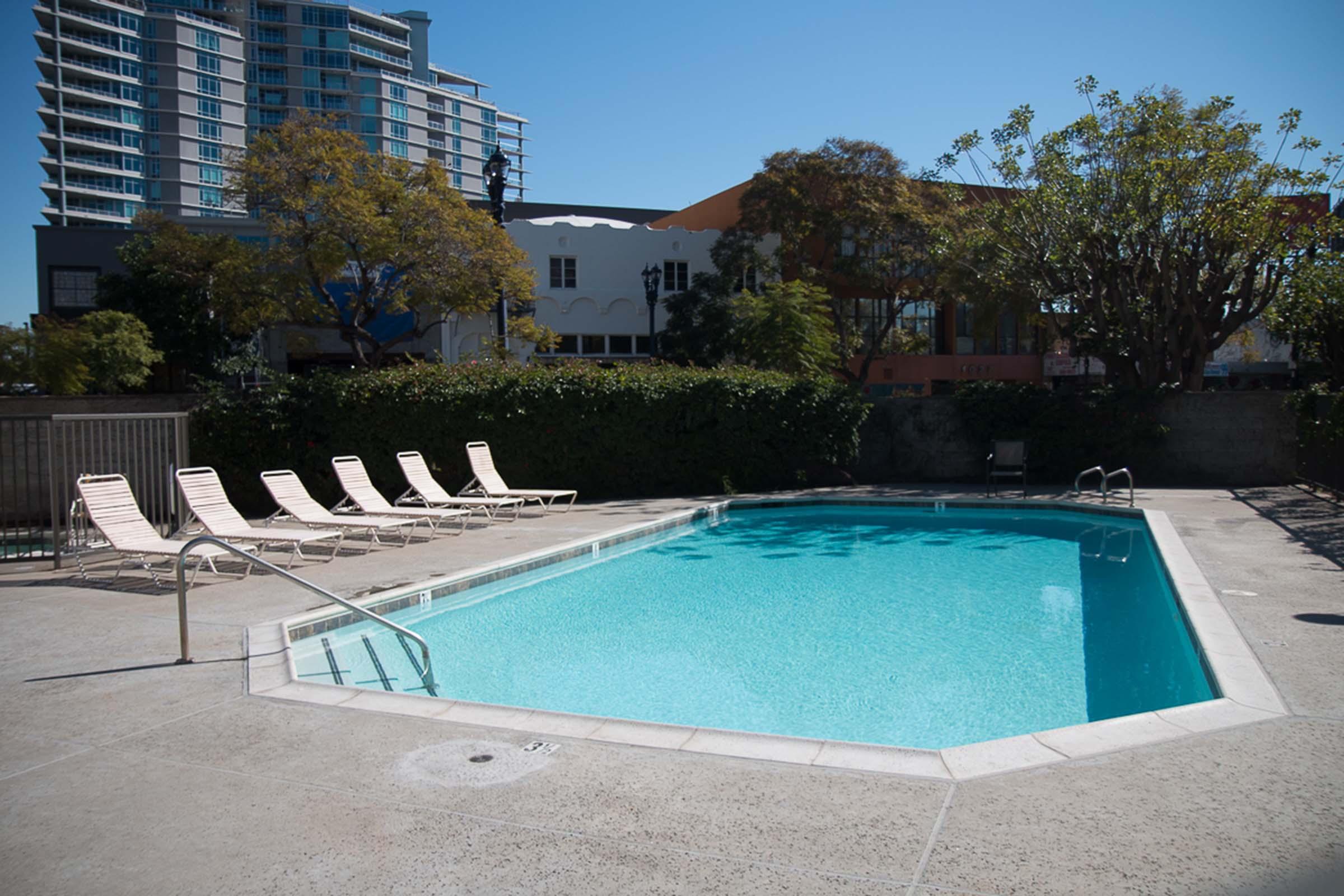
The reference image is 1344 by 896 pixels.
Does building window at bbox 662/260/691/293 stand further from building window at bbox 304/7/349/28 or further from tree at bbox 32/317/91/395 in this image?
building window at bbox 304/7/349/28

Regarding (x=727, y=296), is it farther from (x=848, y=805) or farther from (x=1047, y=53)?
(x=848, y=805)

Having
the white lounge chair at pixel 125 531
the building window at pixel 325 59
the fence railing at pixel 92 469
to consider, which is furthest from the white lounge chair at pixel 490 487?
the building window at pixel 325 59

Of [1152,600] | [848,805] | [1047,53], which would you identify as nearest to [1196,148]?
[1047,53]

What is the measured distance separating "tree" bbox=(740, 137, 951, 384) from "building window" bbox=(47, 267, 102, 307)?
27.6 m

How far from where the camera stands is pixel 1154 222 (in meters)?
17.7

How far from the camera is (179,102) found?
85.6m

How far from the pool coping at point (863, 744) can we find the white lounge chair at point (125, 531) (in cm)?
261

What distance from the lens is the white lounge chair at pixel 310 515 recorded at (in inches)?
443

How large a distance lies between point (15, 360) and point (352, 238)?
18688mm

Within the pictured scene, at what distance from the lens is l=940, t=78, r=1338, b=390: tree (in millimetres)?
17125

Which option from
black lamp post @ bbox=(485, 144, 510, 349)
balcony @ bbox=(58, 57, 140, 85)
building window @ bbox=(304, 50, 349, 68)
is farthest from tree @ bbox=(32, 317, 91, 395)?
building window @ bbox=(304, 50, 349, 68)

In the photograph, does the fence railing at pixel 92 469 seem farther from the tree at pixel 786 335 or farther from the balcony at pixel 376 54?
the balcony at pixel 376 54

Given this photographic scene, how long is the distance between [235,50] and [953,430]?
93772mm

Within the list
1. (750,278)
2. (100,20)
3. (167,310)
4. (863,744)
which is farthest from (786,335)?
(100,20)
